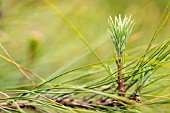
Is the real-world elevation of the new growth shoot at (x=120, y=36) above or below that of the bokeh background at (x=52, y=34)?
below

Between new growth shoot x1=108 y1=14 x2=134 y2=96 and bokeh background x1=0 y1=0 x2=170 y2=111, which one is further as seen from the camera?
bokeh background x1=0 y1=0 x2=170 y2=111

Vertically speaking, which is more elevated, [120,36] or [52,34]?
[52,34]

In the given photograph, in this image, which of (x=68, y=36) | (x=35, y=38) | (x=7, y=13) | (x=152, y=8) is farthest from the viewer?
(x=152, y=8)

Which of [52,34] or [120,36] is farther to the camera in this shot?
[52,34]

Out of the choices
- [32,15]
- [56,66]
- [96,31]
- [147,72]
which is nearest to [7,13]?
[32,15]

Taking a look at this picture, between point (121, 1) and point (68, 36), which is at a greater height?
point (121, 1)

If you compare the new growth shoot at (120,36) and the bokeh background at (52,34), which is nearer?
the new growth shoot at (120,36)

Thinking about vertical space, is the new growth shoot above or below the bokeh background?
below

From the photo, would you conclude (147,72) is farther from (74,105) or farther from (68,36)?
(68,36)
